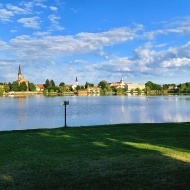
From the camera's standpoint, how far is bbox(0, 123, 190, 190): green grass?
5727 millimetres

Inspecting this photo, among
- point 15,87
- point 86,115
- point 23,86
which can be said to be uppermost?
point 23,86

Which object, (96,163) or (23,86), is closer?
(96,163)

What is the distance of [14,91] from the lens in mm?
185250

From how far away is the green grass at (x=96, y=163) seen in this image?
5727mm

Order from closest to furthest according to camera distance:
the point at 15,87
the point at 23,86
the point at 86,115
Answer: the point at 86,115 < the point at 15,87 < the point at 23,86

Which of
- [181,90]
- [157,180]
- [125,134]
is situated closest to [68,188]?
[157,180]

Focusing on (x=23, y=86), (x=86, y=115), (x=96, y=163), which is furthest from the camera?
(x=23, y=86)

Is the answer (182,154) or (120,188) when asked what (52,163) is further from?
(182,154)

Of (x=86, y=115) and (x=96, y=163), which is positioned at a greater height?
(x=96, y=163)

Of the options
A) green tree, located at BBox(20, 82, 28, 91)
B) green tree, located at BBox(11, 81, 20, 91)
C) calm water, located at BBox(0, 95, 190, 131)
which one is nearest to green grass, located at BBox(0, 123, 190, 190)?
calm water, located at BBox(0, 95, 190, 131)

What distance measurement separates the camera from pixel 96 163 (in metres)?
7.21

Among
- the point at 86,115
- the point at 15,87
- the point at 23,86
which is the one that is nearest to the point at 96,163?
the point at 86,115

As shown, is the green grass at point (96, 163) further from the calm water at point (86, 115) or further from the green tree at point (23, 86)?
the green tree at point (23, 86)

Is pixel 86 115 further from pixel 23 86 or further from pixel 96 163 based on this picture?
pixel 23 86
